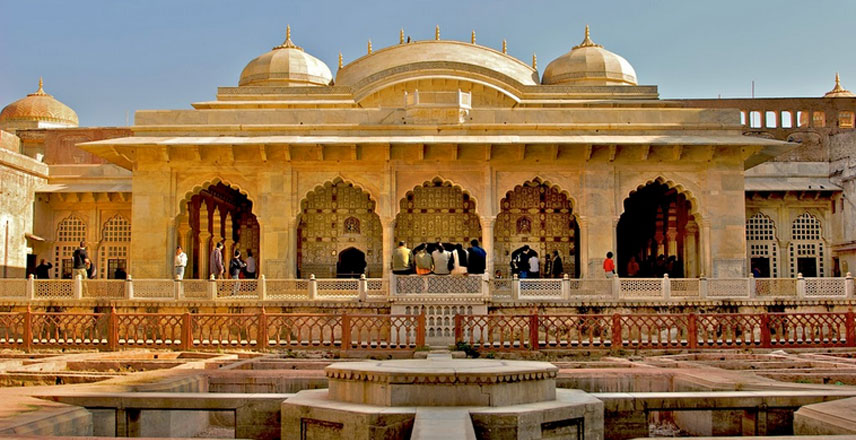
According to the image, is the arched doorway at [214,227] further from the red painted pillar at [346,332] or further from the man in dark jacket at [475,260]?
the red painted pillar at [346,332]

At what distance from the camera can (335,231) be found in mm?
20781

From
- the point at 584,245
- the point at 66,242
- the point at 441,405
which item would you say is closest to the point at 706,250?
the point at 584,245

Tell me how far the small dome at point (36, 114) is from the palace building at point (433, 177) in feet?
20.2

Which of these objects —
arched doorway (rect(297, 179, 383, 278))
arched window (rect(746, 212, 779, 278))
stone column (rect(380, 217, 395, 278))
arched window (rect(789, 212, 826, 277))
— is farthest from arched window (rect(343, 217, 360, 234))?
arched window (rect(789, 212, 826, 277))

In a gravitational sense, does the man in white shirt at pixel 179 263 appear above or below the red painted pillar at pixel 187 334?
above

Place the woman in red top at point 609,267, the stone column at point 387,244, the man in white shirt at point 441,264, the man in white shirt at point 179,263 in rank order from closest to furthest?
1. the man in white shirt at point 441,264
2. the woman in red top at point 609,267
3. the man in white shirt at point 179,263
4. the stone column at point 387,244

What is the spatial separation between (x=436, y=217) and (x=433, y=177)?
102 inches

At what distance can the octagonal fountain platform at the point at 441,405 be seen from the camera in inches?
244

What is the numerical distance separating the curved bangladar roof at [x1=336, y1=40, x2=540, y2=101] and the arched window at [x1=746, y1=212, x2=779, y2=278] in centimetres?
697

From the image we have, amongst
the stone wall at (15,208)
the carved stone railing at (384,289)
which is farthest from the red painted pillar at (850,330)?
the stone wall at (15,208)

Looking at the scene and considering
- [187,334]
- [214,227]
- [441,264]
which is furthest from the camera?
[214,227]

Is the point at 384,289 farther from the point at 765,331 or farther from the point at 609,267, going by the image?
the point at 765,331

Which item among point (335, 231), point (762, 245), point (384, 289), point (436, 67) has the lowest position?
point (384, 289)

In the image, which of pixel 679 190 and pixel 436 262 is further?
pixel 679 190
